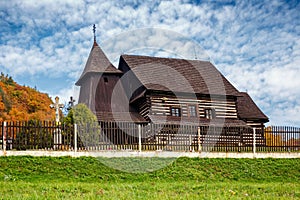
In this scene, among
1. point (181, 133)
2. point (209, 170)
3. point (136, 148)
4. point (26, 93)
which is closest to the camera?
point (209, 170)

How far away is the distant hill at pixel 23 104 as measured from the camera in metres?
49.8

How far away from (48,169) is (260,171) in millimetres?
8184

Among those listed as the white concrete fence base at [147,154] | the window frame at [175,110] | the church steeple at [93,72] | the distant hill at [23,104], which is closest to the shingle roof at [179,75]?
the window frame at [175,110]

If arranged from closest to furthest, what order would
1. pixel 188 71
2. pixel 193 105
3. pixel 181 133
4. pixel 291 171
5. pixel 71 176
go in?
pixel 71 176
pixel 291 171
pixel 181 133
pixel 193 105
pixel 188 71

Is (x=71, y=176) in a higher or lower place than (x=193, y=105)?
lower

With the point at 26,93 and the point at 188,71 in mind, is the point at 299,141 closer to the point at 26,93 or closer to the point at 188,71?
the point at 188,71

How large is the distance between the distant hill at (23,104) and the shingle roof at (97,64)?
20.3m

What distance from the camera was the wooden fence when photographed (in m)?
16.3

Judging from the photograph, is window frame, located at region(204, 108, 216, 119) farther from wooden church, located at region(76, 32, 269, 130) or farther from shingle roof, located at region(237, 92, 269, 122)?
shingle roof, located at region(237, 92, 269, 122)

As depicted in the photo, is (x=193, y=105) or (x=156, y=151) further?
(x=193, y=105)

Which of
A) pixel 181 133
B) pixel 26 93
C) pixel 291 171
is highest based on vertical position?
pixel 26 93

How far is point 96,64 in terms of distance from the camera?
30062 mm

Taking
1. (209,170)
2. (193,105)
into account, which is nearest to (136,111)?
(193,105)

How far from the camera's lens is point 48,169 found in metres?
14.1
